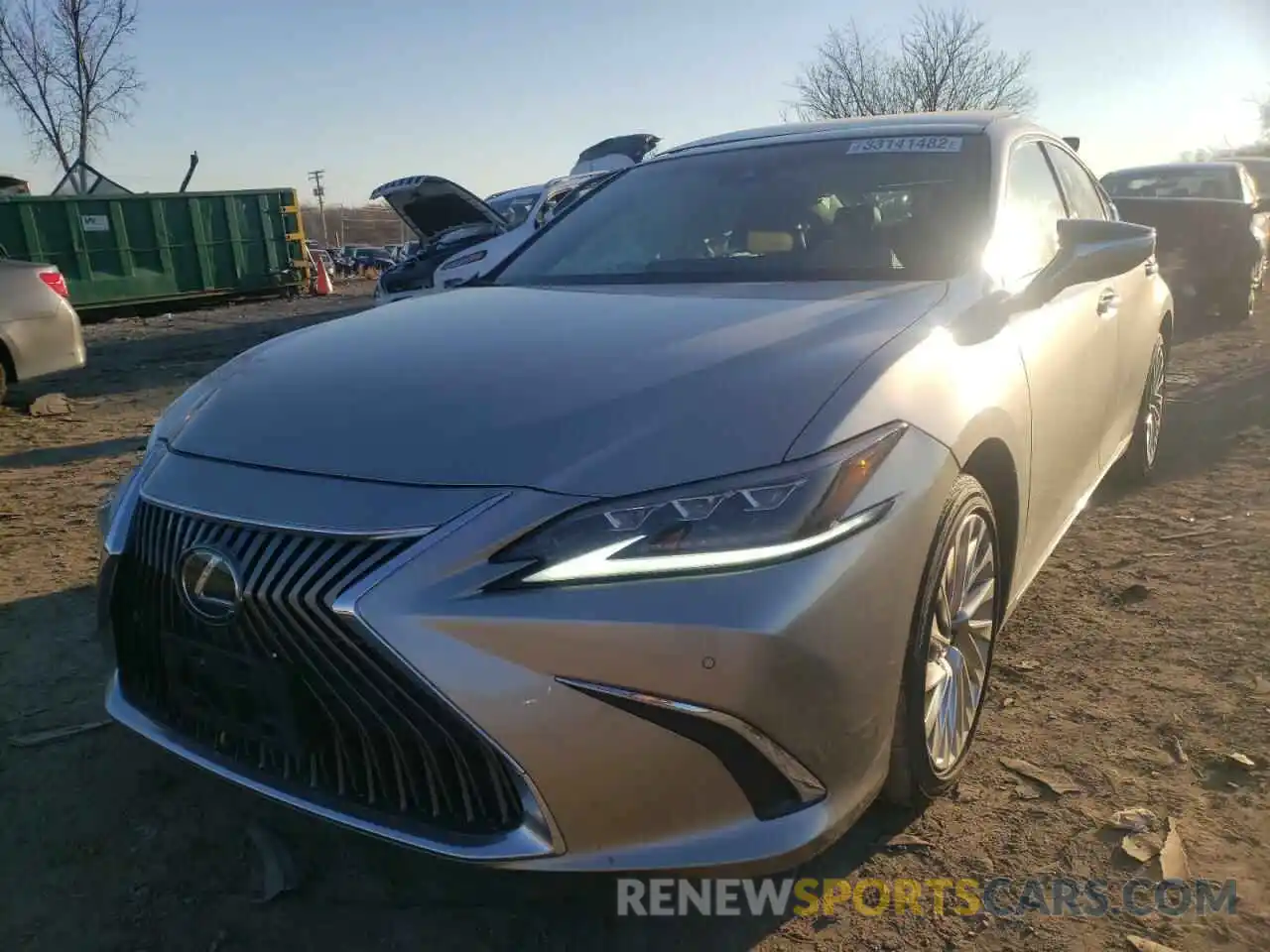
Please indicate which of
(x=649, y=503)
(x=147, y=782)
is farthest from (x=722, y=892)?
(x=147, y=782)

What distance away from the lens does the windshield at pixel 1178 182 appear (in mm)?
10664

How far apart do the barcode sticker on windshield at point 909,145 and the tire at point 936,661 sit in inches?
47.2

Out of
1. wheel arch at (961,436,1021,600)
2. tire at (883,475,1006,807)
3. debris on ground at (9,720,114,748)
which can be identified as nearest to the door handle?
wheel arch at (961,436,1021,600)

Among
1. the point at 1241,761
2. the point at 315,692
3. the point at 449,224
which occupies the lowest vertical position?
the point at 1241,761

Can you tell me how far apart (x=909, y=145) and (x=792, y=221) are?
0.45 metres

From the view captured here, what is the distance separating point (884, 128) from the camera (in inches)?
124

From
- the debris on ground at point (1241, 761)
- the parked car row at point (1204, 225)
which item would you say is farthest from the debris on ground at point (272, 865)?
the parked car row at point (1204, 225)

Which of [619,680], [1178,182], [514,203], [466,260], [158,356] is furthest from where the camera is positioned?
[514,203]

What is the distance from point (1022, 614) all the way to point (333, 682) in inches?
98.3

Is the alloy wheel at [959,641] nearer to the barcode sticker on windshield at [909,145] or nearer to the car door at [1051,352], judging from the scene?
the car door at [1051,352]

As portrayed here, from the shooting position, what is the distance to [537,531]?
5.23ft

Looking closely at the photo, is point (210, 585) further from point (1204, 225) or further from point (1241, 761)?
Result: point (1204, 225)

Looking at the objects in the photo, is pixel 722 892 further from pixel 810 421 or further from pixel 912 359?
pixel 912 359

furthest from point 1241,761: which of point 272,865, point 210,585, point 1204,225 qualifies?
point 1204,225
